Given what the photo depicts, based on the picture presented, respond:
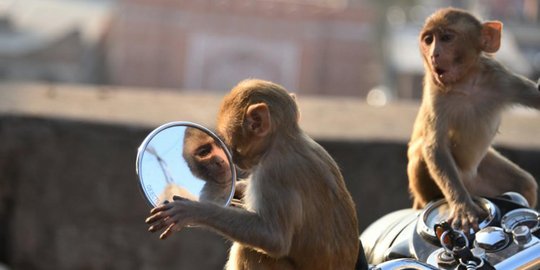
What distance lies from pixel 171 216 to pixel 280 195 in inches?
11.1

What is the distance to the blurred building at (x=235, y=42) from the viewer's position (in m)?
29.1

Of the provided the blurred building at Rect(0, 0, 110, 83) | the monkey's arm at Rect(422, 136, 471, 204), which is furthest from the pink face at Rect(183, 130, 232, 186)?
the blurred building at Rect(0, 0, 110, 83)

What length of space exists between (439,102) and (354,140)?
1773 millimetres

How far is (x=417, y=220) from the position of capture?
2033 millimetres

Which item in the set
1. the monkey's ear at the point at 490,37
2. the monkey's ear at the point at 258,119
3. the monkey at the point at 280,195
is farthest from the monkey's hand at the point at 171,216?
the monkey's ear at the point at 490,37

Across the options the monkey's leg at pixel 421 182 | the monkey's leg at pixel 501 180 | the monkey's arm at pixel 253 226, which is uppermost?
the monkey's arm at pixel 253 226

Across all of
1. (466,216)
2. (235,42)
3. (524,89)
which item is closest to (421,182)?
(524,89)

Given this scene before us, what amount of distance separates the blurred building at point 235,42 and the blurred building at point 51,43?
1.15 m

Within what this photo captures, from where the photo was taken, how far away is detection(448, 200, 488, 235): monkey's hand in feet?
6.65

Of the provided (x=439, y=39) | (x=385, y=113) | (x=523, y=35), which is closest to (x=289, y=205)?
(x=439, y=39)

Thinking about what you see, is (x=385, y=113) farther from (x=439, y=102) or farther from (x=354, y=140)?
(x=439, y=102)

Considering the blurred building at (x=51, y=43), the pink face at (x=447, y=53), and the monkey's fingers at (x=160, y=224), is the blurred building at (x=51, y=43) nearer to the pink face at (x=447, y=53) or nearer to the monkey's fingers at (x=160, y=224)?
the pink face at (x=447, y=53)

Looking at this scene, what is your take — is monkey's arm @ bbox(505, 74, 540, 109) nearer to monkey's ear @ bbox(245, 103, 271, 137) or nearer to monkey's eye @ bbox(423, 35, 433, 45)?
monkey's eye @ bbox(423, 35, 433, 45)

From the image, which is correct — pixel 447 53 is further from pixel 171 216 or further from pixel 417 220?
pixel 171 216
